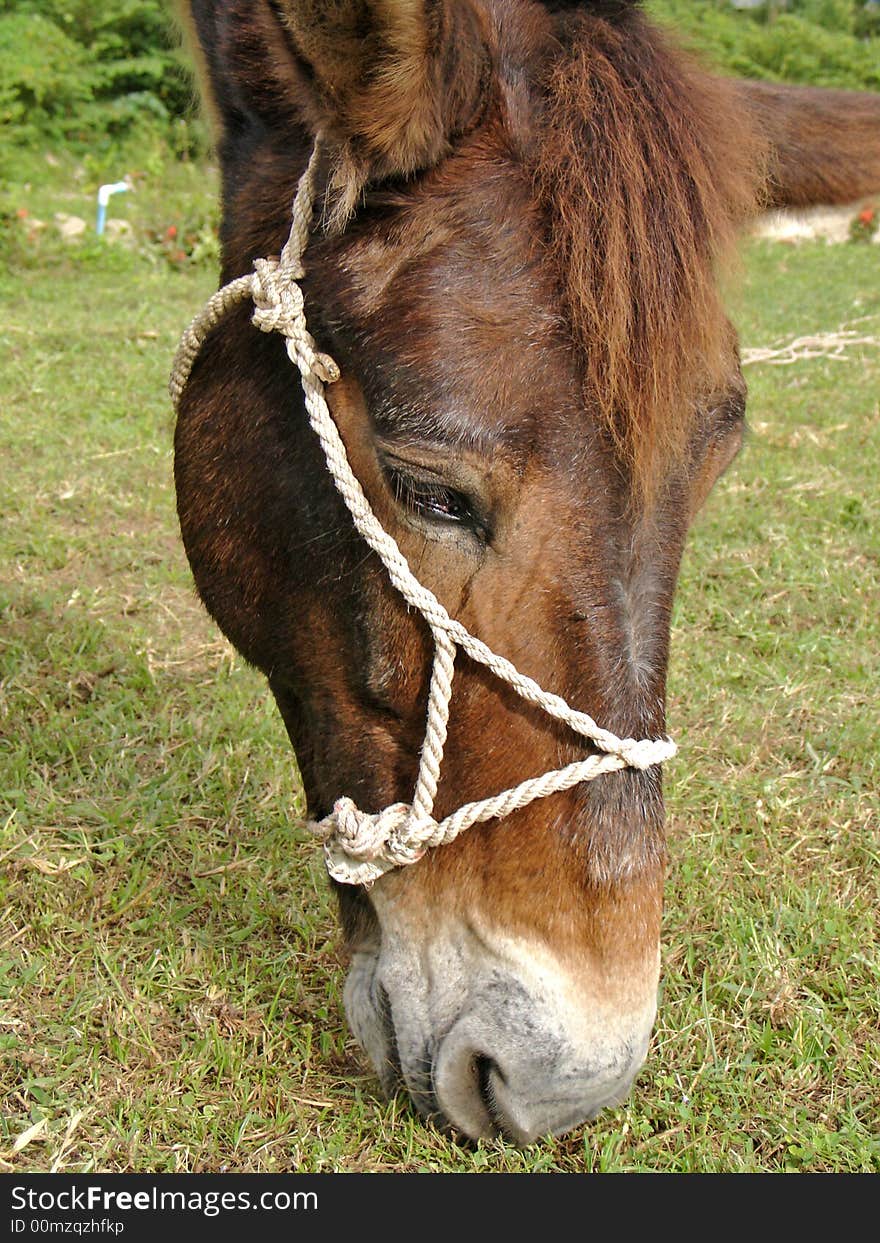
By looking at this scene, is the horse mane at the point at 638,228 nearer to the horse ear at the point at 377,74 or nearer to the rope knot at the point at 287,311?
the horse ear at the point at 377,74

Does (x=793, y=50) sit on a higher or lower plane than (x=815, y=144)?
lower

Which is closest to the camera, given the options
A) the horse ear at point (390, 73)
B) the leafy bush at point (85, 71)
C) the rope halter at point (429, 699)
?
the horse ear at point (390, 73)

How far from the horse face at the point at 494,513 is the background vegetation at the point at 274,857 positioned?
0.53m

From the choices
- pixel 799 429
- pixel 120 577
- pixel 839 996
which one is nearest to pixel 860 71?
pixel 799 429

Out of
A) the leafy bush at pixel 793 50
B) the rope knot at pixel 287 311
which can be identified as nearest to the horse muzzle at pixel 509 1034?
the rope knot at pixel 287 311

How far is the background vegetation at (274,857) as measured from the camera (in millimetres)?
2139

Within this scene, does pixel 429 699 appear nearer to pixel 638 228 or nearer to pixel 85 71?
pixel 638 228

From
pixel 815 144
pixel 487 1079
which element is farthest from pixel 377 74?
pixel 487 1079

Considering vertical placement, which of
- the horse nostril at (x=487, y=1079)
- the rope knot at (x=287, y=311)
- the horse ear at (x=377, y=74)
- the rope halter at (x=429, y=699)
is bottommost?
the horse nostril at (x=487, y=1079)

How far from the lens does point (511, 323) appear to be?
1558mm

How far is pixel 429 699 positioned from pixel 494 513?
297mm

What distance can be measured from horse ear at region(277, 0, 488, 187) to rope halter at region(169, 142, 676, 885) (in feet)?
0.52

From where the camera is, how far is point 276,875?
289 cm

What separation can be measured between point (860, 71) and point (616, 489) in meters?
19.0
